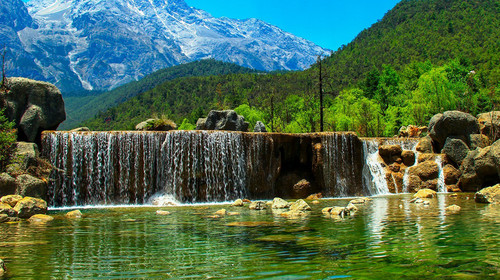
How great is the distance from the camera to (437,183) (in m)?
25.9

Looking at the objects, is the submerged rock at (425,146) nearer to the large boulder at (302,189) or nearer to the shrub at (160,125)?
the large boulder at (302,189)

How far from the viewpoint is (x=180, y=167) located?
2195 centimetres

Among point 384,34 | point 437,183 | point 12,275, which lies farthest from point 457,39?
point 12,275

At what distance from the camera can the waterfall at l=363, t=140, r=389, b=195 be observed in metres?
26.4

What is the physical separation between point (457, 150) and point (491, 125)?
281cm

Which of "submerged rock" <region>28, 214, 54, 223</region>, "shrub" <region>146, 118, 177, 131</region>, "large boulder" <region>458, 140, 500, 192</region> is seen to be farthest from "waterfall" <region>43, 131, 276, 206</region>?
"large boulder" <region>458, 140, 500, 192</region>

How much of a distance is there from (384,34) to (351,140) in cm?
9586

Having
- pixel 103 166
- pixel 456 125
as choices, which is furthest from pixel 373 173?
pixel 103 166

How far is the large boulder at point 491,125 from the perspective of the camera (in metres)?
26.4

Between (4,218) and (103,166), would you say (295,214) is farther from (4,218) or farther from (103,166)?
(103,166)

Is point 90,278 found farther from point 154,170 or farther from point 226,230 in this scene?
point 154,170

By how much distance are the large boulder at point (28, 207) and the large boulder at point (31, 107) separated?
8.51m

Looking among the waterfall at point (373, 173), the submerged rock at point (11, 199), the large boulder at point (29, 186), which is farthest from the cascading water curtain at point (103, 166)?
the waterfall at point (373, 173)

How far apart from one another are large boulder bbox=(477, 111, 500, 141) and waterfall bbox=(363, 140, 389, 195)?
6961mm
